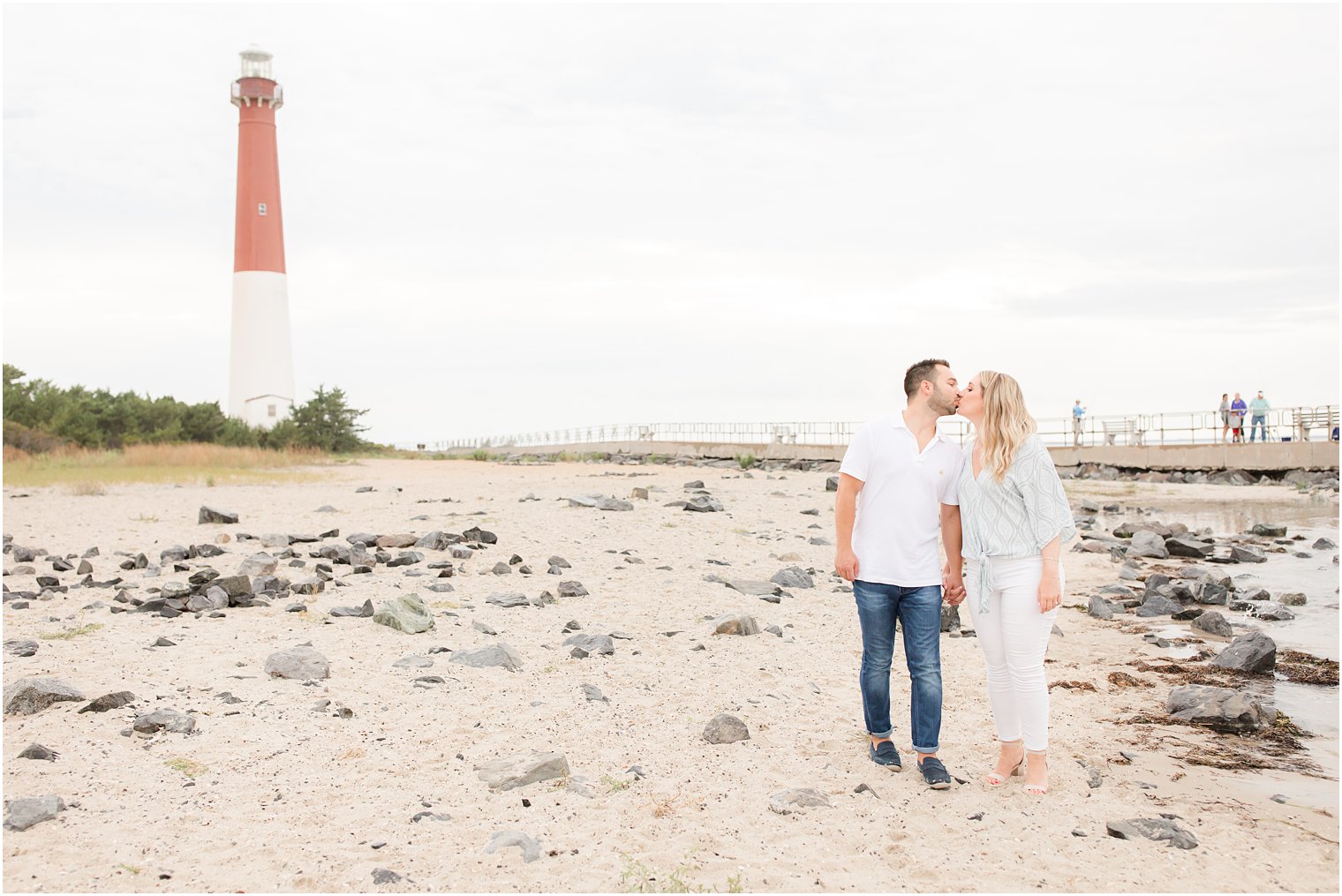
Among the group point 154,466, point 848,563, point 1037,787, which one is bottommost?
point 1037,787

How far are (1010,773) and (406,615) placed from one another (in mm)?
4837

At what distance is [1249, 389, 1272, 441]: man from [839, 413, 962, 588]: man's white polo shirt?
105 feet

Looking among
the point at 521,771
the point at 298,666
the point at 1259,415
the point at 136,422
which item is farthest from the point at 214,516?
the point at 1259,415

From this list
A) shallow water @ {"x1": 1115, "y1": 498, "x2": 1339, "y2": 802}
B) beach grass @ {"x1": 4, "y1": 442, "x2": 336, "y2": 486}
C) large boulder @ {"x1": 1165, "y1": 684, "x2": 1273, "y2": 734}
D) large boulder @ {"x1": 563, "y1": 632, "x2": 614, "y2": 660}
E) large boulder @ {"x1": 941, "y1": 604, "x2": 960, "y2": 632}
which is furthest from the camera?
beach grass @ {"x1": 4, "y1": 442, "x2": 336, "y2": 486}

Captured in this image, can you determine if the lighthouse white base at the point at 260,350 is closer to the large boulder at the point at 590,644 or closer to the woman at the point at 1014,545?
the large boulder at the point at 590,644

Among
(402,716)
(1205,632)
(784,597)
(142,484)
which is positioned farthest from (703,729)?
(142,484)

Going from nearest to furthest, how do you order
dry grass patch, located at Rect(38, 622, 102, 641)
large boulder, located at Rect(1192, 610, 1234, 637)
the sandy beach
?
the sandy beach, dry grass patch, located at Rect(38, 622, 102, 641), large boulder, located at Rect(1192, 610, 1234, 637)

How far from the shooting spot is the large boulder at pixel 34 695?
5777mm

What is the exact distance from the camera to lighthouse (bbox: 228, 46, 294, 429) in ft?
121

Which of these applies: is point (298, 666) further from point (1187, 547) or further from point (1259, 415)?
point (1259, 415)

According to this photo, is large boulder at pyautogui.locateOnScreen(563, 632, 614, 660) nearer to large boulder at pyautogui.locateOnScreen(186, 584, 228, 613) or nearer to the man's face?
large boulder at pyautogui.locateOnScreen(186, 584, 228, 613)

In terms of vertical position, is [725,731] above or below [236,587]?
below

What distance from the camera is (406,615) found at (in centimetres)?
807

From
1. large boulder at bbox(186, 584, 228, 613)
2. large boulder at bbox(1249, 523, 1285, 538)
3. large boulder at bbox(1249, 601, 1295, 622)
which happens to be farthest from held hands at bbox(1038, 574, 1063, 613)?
large boulder at bbox(1249, 523, 1285, 538)
